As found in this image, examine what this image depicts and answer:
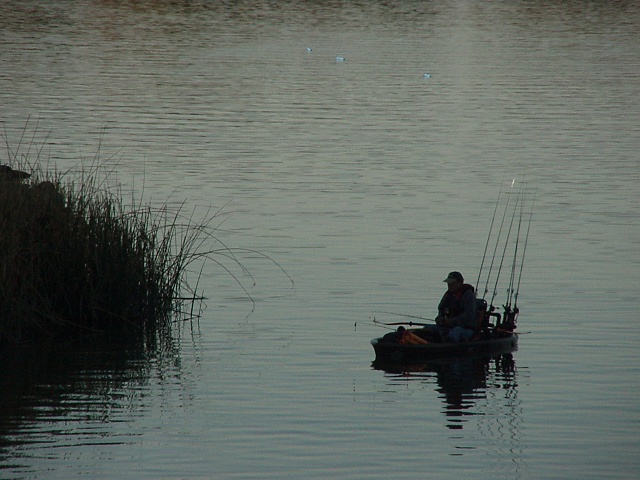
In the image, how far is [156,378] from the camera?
16906mm

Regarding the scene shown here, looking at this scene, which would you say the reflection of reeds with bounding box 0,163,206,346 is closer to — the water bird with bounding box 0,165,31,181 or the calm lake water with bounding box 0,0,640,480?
the water bird with bounding box 0,165,31,181

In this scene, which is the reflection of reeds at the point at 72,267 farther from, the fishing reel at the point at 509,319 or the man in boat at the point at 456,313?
the fishing reel at the point at 509,319

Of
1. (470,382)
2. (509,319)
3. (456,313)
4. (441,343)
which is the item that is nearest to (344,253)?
(509,319)

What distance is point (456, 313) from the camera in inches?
703

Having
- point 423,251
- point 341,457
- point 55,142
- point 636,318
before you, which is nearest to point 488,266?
point 423,251

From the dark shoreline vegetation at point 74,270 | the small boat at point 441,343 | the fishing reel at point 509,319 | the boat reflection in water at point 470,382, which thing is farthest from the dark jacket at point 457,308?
the dark shoreline vegetation at point 74,270

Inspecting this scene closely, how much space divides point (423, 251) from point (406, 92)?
28471mm

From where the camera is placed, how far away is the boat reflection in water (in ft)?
50.7

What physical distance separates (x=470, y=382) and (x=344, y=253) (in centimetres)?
828

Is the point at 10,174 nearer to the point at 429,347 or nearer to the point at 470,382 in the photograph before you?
the point at 429,347

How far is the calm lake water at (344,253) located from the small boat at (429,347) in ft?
0.62

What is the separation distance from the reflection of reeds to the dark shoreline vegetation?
1cm

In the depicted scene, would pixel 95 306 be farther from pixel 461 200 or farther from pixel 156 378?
pixel 461 200

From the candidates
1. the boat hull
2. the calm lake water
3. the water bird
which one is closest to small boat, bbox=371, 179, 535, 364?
the boat hull
